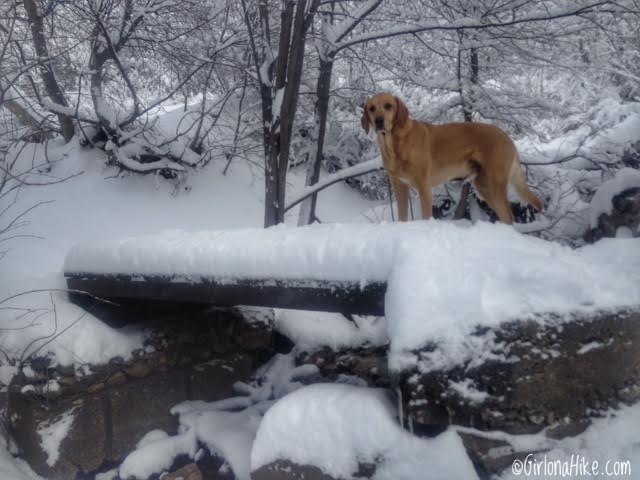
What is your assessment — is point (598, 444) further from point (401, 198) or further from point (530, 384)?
point (401, 198)

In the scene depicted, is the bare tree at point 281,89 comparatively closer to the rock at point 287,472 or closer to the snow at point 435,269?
the snow at point 435,269

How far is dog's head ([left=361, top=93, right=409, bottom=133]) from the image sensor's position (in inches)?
127

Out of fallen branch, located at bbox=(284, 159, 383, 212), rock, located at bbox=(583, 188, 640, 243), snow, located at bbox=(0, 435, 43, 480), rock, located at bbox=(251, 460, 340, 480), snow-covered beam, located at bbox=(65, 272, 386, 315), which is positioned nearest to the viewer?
rock, located at bbox=(251, 460, 340, 480)

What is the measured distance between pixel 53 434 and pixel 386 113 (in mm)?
2866

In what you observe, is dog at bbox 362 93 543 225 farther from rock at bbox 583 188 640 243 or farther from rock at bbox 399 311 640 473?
rock at bbox 399 311 640 473

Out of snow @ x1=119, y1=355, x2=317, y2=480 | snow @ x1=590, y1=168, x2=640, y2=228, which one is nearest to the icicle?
snow @ x1=119, y1=355, x2=317, y2=480

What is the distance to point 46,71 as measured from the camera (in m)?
5.72

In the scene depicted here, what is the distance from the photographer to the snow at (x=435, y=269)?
1714 mm

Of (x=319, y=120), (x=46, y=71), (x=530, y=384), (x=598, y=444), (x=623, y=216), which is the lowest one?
(x=598, y=444)

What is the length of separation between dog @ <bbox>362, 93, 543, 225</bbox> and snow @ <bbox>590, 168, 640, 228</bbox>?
1247 millimetres

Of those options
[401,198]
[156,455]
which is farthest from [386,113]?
[156,455]

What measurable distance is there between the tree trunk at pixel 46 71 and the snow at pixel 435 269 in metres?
2.81

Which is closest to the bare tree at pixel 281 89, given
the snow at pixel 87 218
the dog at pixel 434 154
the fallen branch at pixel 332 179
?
the fallen branch at pixel 332 179

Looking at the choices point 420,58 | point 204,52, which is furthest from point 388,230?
point 204,52
